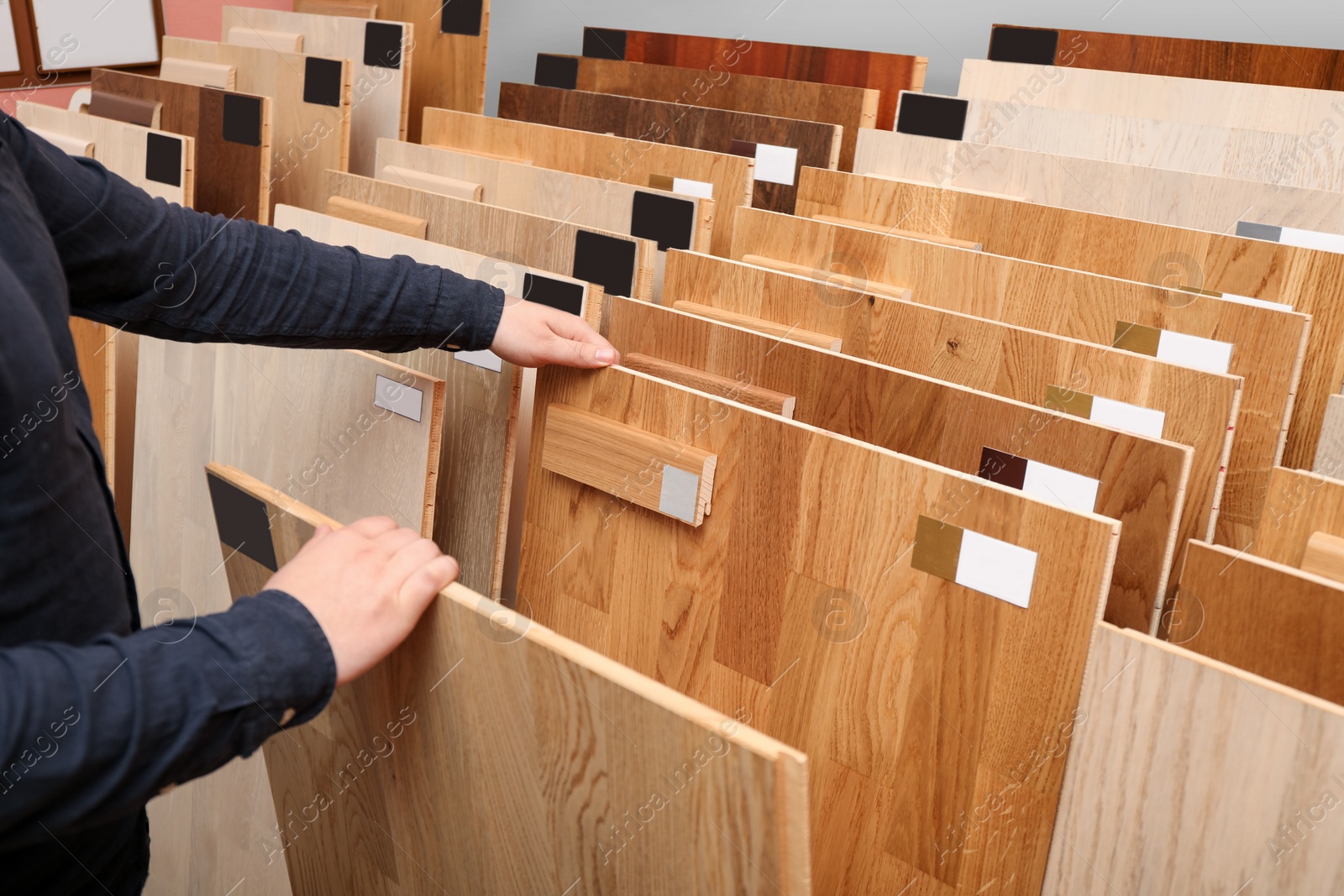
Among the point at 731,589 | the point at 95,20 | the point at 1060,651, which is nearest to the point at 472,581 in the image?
the point at 731,589

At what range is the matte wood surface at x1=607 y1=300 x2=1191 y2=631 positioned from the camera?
0.86m

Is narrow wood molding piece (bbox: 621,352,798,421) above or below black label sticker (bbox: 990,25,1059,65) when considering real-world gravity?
below

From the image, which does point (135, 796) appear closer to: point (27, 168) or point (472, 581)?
point (27, 168)

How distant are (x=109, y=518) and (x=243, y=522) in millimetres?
94

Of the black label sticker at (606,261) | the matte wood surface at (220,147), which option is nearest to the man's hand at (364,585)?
the black label sticker at (606,261)

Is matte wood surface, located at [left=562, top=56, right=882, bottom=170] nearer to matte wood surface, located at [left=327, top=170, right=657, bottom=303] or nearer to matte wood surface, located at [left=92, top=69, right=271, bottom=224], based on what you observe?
matte wood surface, located at [left=327, top=170, right=657, bottom=303]

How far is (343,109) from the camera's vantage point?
76.5 inches

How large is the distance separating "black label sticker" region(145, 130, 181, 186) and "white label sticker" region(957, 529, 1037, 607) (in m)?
1.44

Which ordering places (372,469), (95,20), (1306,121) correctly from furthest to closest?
(95,20), (1306,121), (372,469)

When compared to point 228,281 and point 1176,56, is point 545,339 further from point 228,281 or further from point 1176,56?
point 1176,56

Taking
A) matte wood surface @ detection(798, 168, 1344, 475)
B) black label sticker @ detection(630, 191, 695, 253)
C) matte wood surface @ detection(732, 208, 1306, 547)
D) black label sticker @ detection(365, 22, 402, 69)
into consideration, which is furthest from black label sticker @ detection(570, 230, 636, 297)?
black label sticker @ detection(365, 22, 402, 69)

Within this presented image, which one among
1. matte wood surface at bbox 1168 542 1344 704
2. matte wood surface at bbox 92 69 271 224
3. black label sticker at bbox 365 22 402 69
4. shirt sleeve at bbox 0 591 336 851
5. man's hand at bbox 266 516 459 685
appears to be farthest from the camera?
black label sticker at bbox 365 22 402 69

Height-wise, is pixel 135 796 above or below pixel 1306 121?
below

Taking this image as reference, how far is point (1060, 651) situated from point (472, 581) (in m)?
0.69
